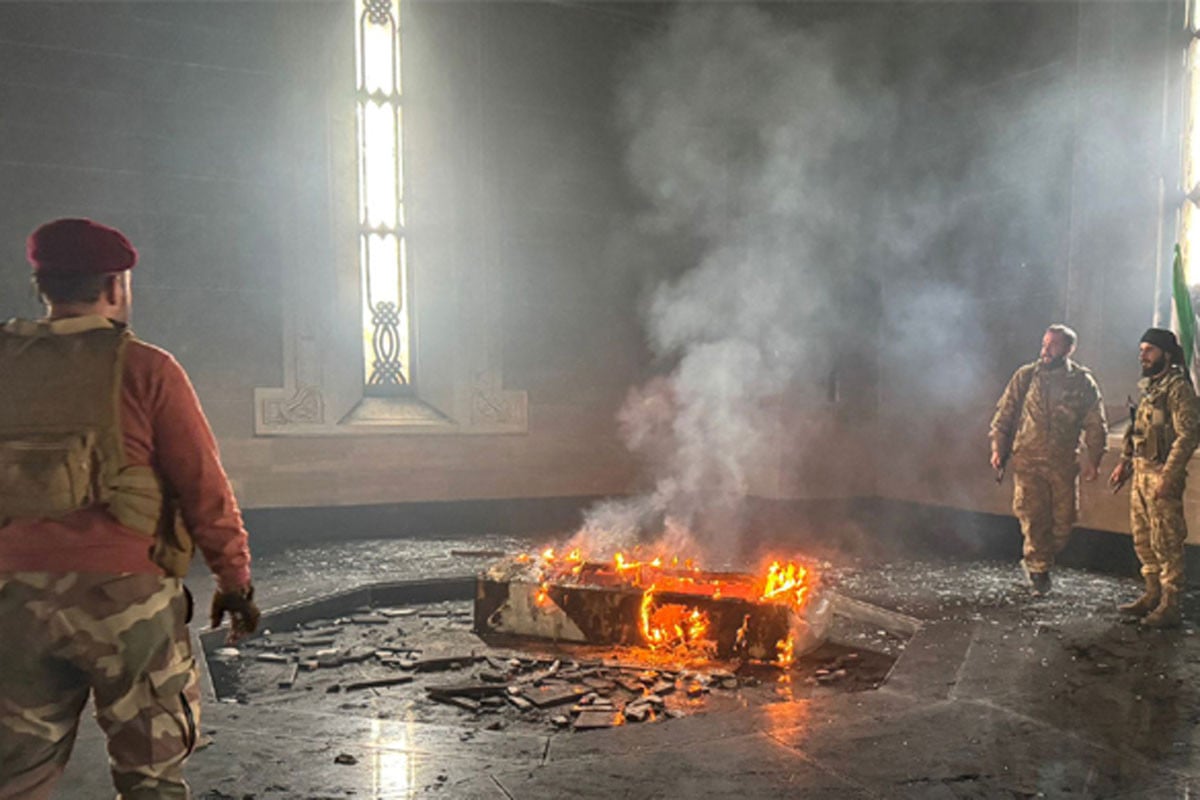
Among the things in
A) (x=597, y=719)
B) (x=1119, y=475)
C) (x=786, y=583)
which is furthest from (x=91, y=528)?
(x=1119, y=475)

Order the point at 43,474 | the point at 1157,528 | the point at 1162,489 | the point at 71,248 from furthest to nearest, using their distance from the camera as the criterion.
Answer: the point at 1157,528 < the point at 1162,489 < the point at 71,248 < the point at 43,474

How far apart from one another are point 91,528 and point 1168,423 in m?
6.31

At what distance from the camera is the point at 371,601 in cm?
682

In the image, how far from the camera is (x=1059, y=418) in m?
6.73

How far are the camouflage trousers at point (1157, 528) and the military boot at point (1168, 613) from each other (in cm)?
6

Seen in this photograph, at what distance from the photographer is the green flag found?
715cm

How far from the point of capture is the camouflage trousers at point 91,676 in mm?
2146

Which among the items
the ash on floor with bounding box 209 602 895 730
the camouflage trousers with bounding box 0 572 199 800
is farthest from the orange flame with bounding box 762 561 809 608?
the camouflage trousers with bounding box 0 572 199 800

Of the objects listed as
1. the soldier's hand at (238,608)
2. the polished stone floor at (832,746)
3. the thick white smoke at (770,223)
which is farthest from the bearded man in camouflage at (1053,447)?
the soldier's hand at (238,608)

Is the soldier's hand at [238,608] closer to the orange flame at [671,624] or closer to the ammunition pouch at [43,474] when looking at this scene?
the ammunition pouch at [43,474]

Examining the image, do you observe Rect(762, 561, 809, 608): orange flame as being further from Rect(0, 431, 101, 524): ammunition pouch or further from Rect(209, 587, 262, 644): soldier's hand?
Rect(0, 431, 101, 524): ammunition pouch

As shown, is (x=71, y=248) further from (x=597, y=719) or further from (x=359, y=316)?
(x=359, y=316)

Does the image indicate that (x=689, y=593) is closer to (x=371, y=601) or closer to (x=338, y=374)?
(x=371, y=601)

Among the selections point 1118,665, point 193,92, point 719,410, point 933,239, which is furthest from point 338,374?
point 1118,665
